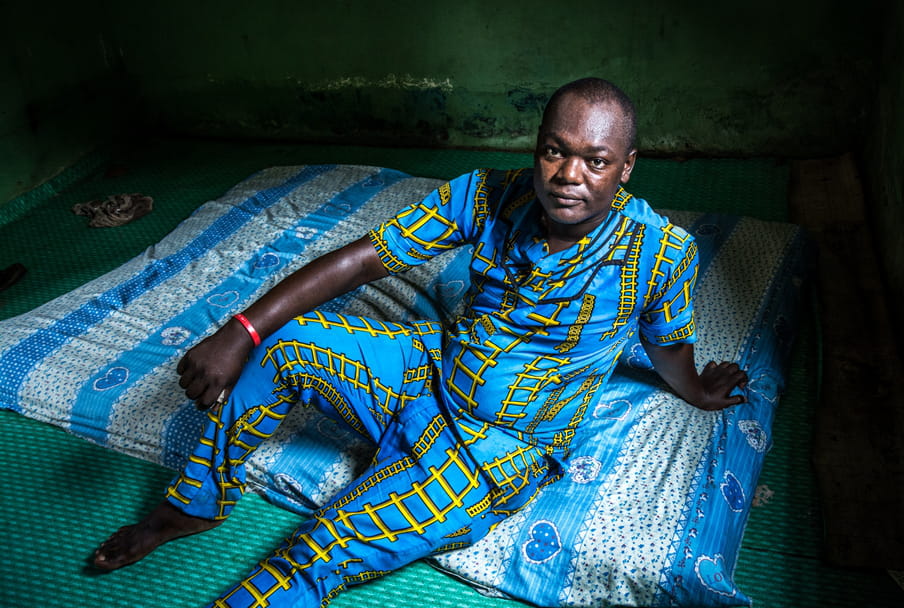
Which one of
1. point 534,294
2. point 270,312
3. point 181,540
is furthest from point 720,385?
point 181,540

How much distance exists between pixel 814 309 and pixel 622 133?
56.2 inches

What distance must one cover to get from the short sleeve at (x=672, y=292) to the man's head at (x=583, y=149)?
6.6 inches

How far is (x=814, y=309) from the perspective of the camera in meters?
2.45

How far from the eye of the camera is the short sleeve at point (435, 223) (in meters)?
1.61

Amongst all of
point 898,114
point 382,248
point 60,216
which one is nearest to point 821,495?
point 382,248

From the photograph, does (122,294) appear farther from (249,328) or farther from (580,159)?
(580,159)

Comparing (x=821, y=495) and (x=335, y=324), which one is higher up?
(x=335, y=324)

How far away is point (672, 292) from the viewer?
1519mm

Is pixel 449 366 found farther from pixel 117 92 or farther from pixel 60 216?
pixel 117 92

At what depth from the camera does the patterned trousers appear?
148 cm

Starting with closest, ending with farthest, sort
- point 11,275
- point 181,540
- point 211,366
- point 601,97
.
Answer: point 601,97 < point 211,366 < point 181,540 < point 11,275

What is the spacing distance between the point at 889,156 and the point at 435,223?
6.41 ft

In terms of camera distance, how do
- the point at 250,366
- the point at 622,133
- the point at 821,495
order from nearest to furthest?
the point at 622,133, the point at 250,366, the point at 821,495

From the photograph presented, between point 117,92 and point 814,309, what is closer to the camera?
point 814,309
